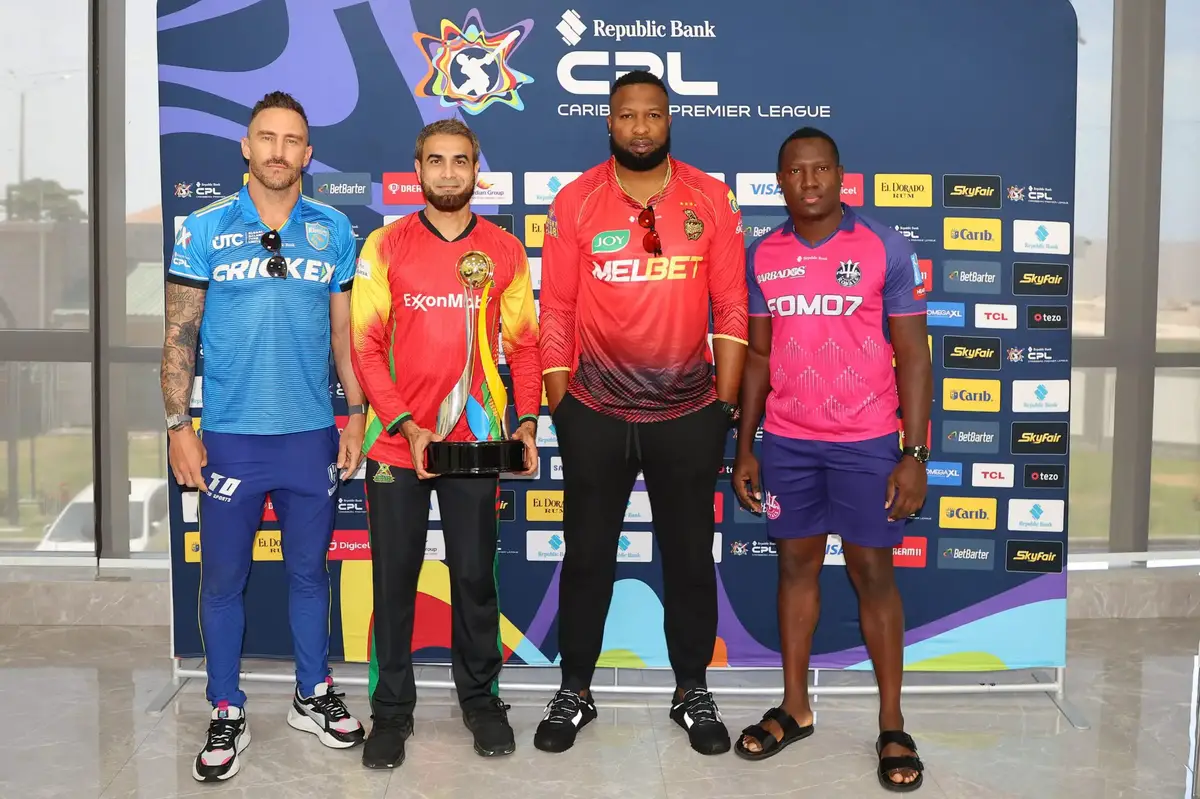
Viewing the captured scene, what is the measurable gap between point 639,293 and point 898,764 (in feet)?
4.68

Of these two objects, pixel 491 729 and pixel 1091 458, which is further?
pixel 1091 458

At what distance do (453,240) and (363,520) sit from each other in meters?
1.06

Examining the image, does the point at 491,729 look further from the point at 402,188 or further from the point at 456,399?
the point at 402,188

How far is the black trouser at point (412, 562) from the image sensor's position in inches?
107

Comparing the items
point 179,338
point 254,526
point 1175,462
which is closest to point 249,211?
point 179,338

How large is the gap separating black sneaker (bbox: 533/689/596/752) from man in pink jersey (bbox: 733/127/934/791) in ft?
1.51

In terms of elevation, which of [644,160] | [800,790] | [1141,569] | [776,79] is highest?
[776,79]

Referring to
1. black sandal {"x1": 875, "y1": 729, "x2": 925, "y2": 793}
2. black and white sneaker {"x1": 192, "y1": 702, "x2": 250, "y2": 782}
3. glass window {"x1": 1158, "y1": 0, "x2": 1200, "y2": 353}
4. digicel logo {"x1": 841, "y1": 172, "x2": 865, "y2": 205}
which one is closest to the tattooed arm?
black and white sneaker {"x1": 192, "y1": 702, "x2": 250, "y2": 782}

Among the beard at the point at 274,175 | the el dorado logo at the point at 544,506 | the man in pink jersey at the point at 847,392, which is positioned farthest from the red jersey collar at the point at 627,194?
the el dorado logo at the point at 544,506

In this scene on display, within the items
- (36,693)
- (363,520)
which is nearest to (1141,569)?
(363,520)

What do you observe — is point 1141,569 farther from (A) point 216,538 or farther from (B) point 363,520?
(A) point 216,538

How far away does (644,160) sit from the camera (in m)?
2.73

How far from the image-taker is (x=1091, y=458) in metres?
4.37

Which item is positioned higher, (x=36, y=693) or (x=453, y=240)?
(x=453, y=240)
